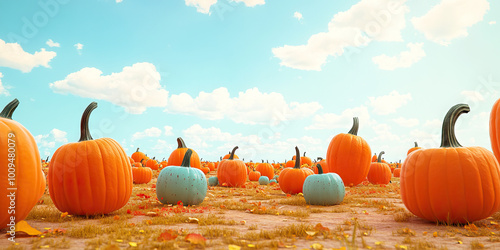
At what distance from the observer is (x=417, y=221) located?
515 centimetres

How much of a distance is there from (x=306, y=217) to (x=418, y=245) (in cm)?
211

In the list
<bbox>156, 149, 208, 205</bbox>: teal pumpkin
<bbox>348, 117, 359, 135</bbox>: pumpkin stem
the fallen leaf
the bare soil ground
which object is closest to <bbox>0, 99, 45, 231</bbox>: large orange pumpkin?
the bare soil ground

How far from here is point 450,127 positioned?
516 cm

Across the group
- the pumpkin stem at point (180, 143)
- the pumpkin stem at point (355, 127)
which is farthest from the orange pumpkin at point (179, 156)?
the pumpkin stem at point (355, 127)

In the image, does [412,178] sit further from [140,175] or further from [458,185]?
[140,175]

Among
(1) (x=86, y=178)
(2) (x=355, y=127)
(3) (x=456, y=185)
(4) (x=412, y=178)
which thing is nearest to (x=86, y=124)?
(1) (x=86, y=178)

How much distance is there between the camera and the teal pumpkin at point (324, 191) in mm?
7020

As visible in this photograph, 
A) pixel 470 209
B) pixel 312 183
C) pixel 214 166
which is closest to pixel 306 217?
pixel 312 183

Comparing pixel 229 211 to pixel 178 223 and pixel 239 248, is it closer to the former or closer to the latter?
pixel 178 223

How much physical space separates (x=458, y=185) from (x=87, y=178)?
5371mm

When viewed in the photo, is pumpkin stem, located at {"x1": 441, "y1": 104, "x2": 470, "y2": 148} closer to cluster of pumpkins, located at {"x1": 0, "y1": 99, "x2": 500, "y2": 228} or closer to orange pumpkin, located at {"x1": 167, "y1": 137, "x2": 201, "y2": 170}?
cluster of pumpkins, located at {"x1": 0, "y1": 99, "x2": 500, "y2": 228}

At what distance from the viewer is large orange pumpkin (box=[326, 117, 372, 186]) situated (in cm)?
1070

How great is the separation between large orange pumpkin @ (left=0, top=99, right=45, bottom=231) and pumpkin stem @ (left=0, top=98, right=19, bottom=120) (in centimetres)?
5

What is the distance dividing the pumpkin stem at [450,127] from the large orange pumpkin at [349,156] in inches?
217
